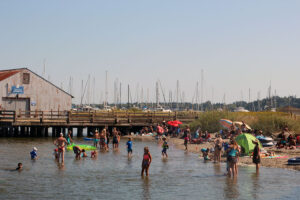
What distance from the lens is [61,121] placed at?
47.6 metres

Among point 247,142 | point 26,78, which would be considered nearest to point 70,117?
point 26,78

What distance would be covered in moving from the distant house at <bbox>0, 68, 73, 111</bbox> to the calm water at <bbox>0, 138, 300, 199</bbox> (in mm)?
21488

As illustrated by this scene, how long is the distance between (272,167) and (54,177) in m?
11.6

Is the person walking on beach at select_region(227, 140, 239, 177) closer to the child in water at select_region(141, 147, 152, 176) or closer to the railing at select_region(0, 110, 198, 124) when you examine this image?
the child in water at select_region(141, 147, 152, 176)

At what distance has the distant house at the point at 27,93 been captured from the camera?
48312 mm

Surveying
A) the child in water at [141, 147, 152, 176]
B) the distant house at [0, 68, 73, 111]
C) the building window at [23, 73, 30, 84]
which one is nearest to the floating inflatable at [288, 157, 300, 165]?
the child in water at [141, 147, 152, 176]

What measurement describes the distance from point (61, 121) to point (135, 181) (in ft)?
94.3

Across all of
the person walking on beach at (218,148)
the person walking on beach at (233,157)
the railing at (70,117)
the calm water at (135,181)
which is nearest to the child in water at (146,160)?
the calm water at (135,181)

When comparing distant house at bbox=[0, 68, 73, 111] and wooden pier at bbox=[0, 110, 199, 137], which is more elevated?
distant house at bbox=[0, 68, 73, 111]

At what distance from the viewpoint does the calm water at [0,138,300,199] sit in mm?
17344

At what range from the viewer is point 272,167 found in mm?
24391

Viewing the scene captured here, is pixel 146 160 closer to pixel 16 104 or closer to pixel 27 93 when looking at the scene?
pixel 16 104

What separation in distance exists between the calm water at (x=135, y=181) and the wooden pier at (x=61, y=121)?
684 inches

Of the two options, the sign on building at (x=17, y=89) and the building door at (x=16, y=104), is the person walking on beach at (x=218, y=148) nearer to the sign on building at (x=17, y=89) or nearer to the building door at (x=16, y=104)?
the building door at (x=16, y=104)
